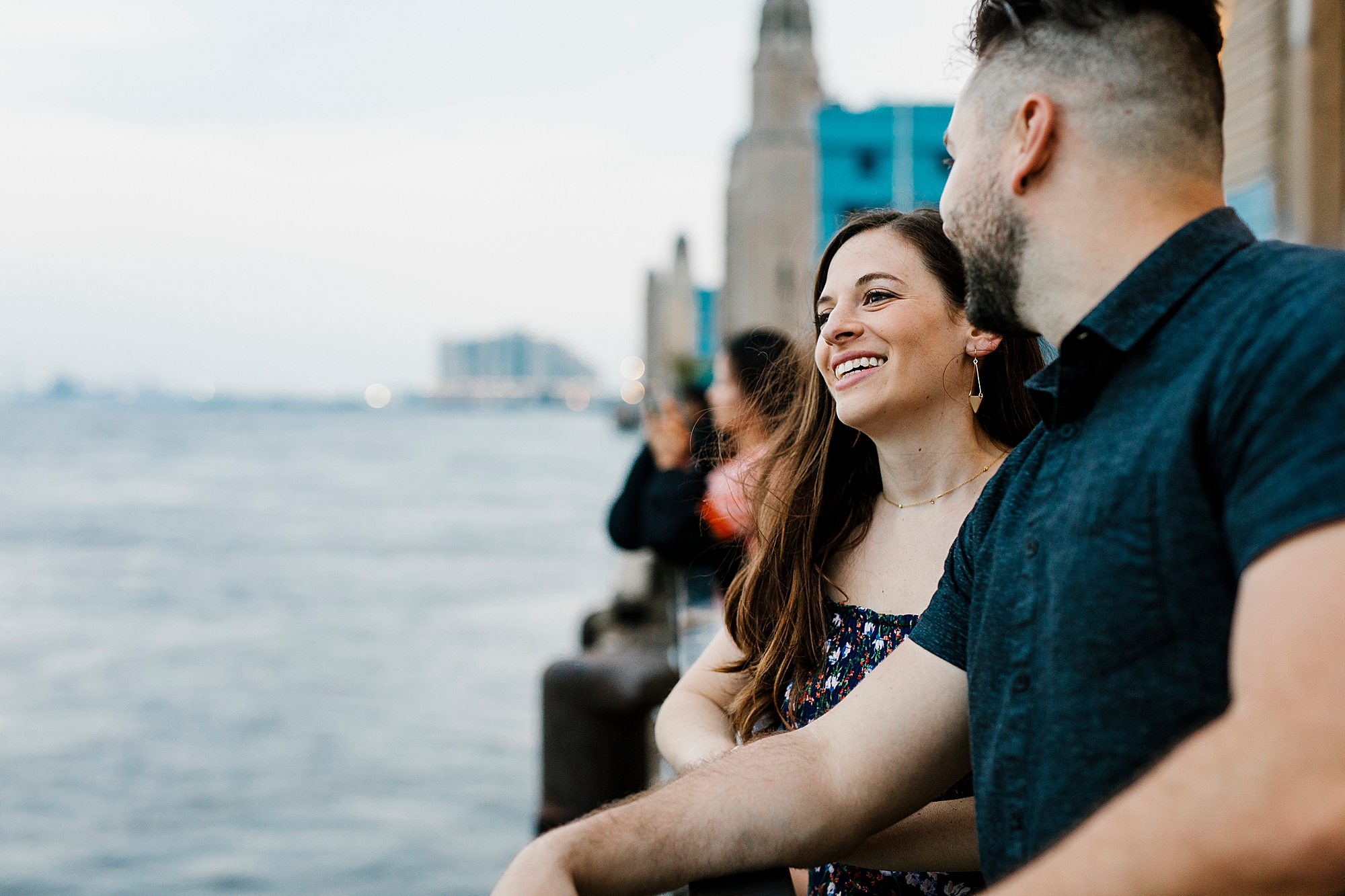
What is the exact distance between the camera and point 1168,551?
47.9 inches

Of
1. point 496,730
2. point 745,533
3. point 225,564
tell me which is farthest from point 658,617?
point 225,564

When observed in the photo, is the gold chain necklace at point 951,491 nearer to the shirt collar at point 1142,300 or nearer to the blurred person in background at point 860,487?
the blurred person in background at point 860,487

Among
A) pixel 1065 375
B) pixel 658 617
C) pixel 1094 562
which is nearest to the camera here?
pixel 1094 562

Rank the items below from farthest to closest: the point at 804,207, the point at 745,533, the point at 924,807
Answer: the point at 804,207, the point at 745,533, the point at 924,807

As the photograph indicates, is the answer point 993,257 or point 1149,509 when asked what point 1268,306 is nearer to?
point 1149,509

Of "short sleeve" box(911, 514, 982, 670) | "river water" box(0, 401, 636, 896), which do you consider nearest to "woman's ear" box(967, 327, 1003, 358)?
"short sleeve" box(911, 514, 982, 670)

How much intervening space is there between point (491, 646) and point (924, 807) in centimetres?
1567

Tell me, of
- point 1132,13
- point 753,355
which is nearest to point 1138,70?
point 1132,13

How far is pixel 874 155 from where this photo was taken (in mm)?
42812

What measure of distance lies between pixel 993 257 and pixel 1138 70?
11.4 inches

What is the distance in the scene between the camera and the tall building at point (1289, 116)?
238 inches

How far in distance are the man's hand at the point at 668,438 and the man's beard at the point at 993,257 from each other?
4.36m

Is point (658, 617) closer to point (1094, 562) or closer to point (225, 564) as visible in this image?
point (1094, 562)

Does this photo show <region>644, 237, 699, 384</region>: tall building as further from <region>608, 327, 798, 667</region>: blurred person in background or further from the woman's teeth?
the woman's teeth
